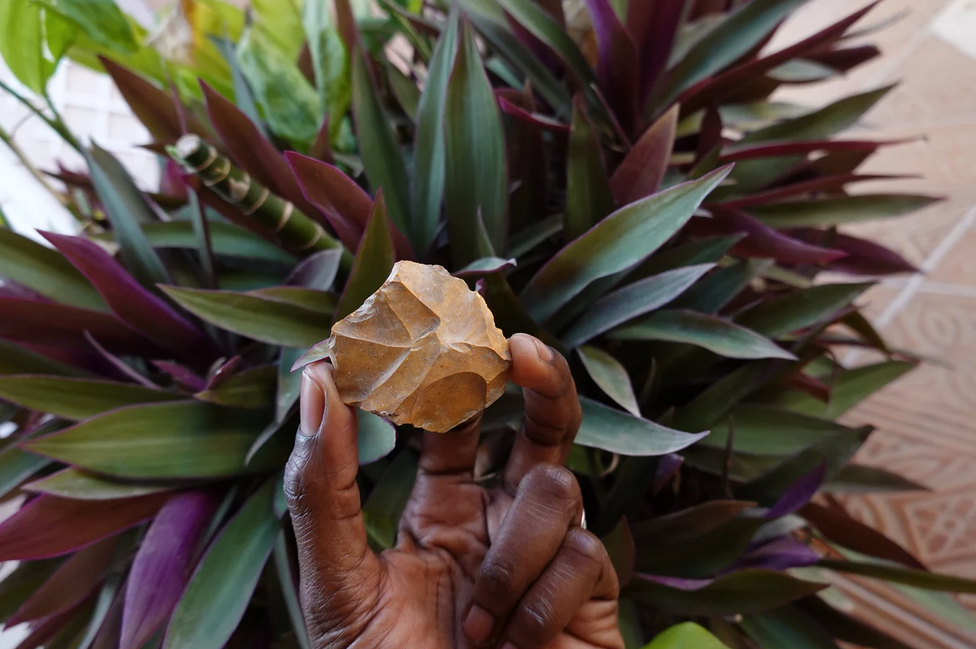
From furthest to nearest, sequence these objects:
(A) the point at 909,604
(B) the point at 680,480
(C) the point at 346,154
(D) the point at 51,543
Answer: (A) the point at 909,604
(C) the point at 346,154
(B) the point at 680,480
(D) the point at 51,543

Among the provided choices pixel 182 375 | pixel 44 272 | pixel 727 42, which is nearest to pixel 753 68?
pixel 727 42

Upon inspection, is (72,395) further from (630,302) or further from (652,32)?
(652,32)

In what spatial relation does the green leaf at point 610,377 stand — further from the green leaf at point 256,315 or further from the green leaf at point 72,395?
the green leaf at point 72,395

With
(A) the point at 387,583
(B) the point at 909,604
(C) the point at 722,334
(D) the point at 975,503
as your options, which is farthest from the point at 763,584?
(D) the point at 975,503

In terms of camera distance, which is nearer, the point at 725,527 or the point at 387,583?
the point at 387,583

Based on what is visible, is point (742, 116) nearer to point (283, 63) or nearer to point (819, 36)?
point (819, 36)

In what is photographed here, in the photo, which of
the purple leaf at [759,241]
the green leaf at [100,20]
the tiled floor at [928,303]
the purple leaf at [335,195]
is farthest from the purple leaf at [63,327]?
the tiled floor at [928,303]

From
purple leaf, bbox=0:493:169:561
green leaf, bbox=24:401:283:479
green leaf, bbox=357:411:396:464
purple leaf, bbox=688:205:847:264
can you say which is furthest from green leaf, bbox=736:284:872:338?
purple leaf, bbox=0:493:169:561

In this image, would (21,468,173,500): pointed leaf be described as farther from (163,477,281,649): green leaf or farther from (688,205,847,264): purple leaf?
(688,205,847,264): purple leaf

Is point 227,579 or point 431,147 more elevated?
point 431,147
